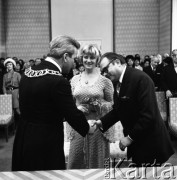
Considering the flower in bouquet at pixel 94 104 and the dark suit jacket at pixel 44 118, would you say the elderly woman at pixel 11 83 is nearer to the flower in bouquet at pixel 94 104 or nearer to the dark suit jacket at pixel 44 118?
the flower in bouquet at pixel 94 104

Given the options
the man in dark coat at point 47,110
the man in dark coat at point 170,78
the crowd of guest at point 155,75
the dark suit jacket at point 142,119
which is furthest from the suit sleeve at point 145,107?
the man in dark coat at point 170,78

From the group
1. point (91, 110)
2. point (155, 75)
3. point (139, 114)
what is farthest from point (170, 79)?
point (139, 114)

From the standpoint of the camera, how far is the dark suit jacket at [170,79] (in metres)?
5.45

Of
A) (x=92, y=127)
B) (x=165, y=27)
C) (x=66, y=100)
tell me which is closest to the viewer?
(x=66, y=100)

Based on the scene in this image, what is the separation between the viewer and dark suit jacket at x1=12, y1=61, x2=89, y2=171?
70.2 inches

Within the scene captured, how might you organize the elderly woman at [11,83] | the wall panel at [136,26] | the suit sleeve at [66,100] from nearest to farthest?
the suit sleeve at [66,100], the elderly woman at [11,83], the wall panel at [136,26]

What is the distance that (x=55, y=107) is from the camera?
1.82m

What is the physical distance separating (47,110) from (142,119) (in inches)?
23.9

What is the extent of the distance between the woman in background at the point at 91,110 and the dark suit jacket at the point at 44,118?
78 centimetres

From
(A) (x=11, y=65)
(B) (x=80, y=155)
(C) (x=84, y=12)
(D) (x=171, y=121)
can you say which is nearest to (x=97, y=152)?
(B) (x=80, y=155)

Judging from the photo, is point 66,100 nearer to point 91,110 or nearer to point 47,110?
point 47,110

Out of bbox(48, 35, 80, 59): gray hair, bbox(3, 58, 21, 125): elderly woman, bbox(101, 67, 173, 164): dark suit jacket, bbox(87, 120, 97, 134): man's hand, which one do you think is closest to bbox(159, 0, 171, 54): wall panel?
bbox(3, 58, 21, 125): elderly woman

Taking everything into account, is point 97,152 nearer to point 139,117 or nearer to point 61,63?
point 139,117

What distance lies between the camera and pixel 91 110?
269 cm
